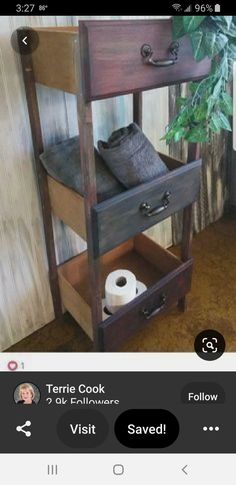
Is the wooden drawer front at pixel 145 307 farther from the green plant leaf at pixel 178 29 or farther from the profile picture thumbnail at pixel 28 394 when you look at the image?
the green plant leaf at pixel 178 29

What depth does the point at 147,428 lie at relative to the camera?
47 cm

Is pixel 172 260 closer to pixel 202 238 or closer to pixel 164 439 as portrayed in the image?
pixel 202 238

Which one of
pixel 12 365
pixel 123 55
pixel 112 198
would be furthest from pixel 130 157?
pixel 12 365

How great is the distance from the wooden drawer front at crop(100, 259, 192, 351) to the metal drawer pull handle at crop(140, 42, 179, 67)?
1.61ft

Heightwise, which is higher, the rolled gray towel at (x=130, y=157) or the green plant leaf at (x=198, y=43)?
the green plant leaf at (x=198, y=43)

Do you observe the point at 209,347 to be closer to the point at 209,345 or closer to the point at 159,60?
the point at 209,345

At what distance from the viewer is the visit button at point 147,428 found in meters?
0.46

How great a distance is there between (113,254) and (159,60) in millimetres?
590

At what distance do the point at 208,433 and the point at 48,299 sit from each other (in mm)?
638

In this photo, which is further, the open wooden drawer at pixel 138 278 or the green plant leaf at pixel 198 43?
the open wooden drawer at pixel 138 278

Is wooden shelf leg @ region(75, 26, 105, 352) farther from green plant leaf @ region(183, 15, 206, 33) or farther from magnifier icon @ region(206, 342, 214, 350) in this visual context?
magnifier icon @ region(206, 342, 214, 350)

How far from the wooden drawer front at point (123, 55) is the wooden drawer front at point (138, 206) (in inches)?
7.4

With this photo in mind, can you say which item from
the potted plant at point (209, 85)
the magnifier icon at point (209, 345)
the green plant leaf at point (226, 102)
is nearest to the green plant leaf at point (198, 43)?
the potted plant at point (209, 85)
